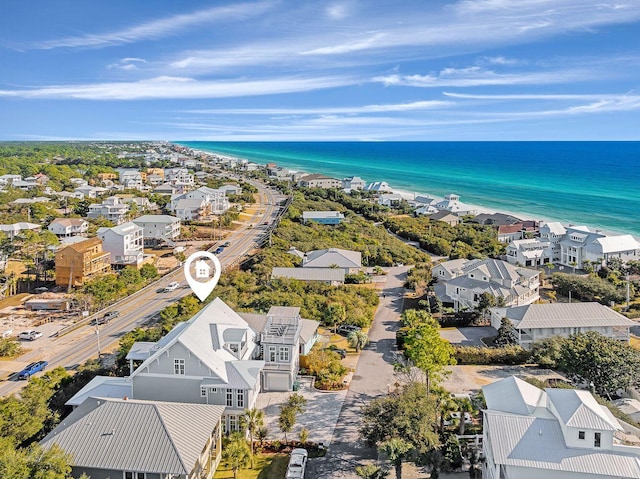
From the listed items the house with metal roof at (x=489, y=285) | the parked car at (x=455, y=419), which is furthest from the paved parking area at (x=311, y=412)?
the house with metal roof at (x=489, y=285)

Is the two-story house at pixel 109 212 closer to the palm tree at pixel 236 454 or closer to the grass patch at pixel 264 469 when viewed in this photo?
the grass patch at pixel 264 469

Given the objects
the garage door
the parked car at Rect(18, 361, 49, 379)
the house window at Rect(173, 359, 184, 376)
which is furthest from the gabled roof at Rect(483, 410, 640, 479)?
the parked car at Rect(18, 361, 49, 379)

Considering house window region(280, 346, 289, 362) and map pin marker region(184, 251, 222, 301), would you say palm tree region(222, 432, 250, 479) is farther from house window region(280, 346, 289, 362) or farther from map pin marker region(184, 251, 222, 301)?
map pin marker region(184, 251, 222, 301)

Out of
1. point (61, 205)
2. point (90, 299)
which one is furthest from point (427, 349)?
point (61, 205)

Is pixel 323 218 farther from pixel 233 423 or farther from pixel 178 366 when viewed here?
pixel 233 423

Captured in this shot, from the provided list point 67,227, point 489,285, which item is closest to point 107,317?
point 489,285

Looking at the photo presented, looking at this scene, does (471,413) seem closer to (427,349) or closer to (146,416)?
(427,349)
